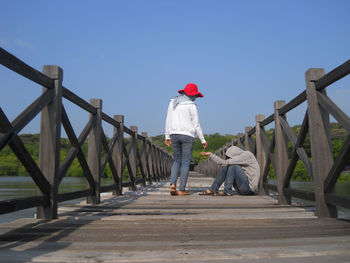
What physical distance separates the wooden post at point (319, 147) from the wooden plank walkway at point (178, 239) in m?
0.15

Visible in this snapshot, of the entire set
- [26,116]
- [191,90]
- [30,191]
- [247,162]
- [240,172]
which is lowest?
[30,191]

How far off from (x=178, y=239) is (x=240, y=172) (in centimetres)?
287

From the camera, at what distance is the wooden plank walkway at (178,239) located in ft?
4.45

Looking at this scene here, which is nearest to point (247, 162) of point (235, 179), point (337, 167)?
point (235, 179)

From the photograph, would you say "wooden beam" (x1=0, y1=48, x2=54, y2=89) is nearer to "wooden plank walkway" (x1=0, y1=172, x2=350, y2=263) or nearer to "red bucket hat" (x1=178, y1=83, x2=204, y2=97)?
"wooden plank walkway" (x1=0, y1=172, x2=350, y2=263)

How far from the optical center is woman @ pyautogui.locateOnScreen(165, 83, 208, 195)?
451 cm

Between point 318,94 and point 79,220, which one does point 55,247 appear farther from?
point 318,94

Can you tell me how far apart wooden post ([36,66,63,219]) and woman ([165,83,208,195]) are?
86.5 inches

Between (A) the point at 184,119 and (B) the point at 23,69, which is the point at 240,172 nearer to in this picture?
(A) the point at 184,119

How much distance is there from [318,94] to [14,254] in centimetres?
232

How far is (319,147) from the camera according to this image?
2.52 m

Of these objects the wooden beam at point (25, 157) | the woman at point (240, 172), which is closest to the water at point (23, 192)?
the wooden beam at point (25, 157)

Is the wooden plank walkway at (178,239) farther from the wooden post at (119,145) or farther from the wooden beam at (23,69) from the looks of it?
the wooden post at (119,145)

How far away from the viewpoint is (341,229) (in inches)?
76.1
